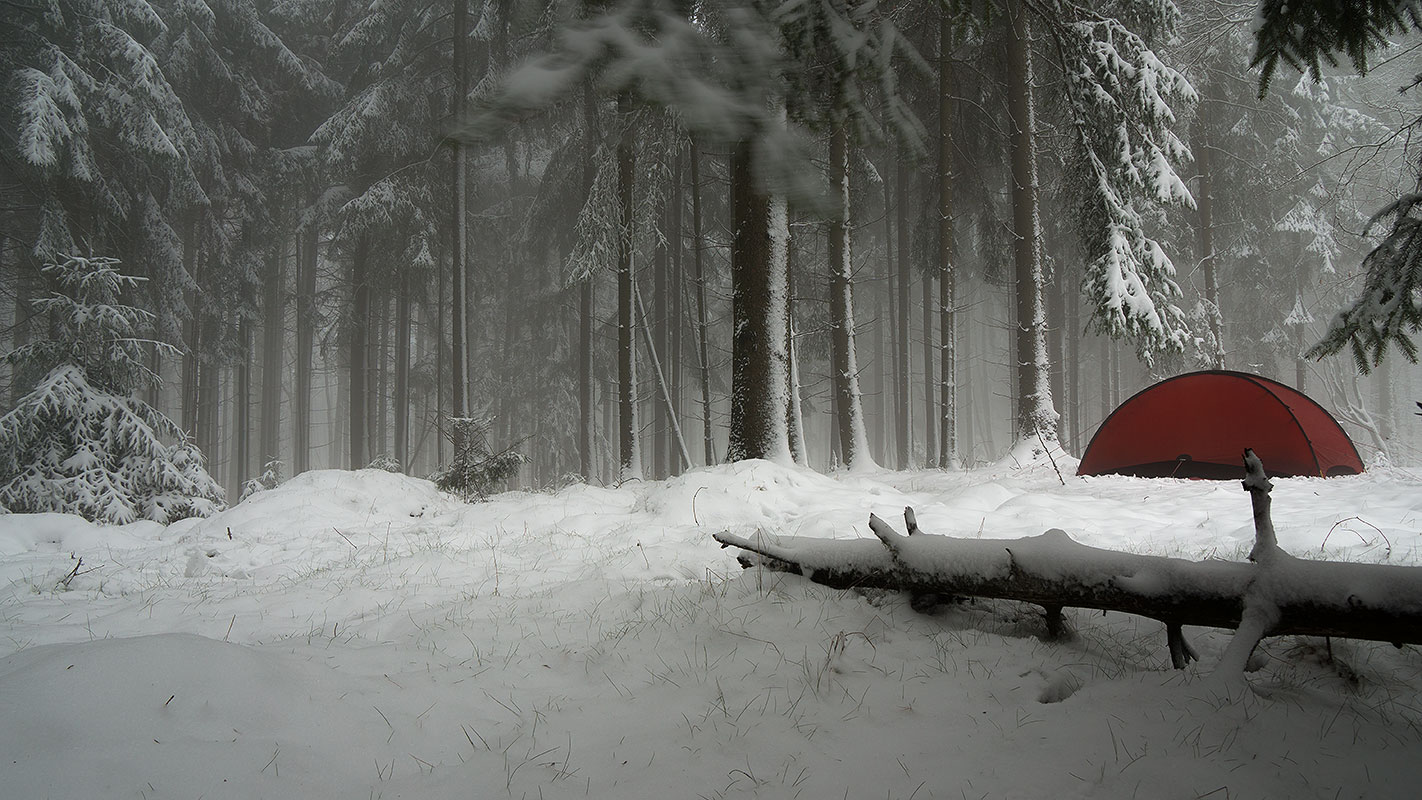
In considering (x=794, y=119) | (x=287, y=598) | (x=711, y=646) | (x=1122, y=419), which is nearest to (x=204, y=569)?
(x=287, y=598)

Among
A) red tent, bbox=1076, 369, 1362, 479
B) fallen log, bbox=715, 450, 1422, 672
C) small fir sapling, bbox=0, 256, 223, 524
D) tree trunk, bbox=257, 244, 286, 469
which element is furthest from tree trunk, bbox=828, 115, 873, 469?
tree trunk, bbox=257, 244, 286, 469

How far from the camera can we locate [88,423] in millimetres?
9039

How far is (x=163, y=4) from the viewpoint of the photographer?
1608 centimetres

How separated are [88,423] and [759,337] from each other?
10.0 metres

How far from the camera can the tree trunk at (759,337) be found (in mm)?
7195

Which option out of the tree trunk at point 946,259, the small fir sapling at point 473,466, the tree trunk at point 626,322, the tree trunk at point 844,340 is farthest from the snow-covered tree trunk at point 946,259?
the small fir sapling at point 473,466

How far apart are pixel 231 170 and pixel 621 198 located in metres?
13.2

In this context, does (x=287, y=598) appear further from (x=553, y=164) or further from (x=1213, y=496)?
(x=553, y=164)

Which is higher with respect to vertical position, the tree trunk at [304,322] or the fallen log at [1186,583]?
the tree trunk at [304,322]

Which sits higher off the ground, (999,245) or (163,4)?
(163,4)

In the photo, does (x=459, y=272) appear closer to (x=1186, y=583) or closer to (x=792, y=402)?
(x=792, y=402)

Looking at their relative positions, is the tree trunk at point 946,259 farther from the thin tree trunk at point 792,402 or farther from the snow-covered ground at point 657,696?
the snow-covered ground at point 657,696

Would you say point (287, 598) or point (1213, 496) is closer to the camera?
point (287, 598)

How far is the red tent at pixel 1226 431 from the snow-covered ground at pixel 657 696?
430cm
